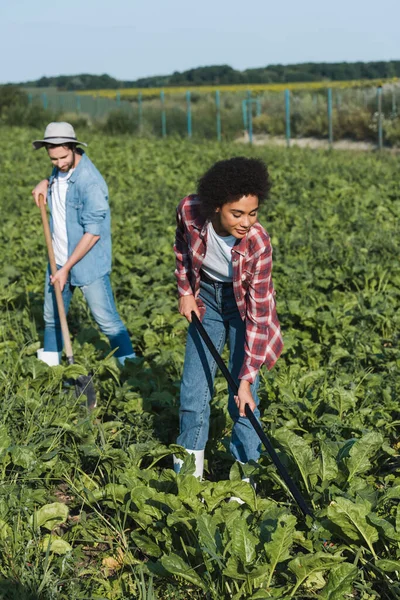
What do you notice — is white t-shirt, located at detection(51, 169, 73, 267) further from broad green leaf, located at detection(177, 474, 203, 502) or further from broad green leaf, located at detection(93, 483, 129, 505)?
broad green leaf, located at detection(177, 474, 203, 502)

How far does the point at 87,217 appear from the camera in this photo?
15.8 ft

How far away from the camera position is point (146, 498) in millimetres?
3205

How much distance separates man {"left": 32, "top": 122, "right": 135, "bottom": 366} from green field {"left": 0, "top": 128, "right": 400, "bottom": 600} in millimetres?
244

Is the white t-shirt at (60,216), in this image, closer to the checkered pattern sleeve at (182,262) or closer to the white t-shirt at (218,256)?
the checkered pattern sleeve at (182,262)

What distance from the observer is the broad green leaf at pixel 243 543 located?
8.88ft

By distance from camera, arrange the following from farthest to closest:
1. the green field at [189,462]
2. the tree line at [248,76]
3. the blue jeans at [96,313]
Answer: the tree line at [248,76] < the blue jeans at [96,313] < the green field at [189,462]

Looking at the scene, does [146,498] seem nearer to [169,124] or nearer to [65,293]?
[65,293]

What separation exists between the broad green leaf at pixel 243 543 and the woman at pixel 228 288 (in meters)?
A: 0.58

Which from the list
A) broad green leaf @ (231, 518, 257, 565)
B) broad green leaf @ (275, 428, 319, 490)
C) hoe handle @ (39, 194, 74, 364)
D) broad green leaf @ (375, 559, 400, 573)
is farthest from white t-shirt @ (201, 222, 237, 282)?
hoe handle @ (39, 194, 74, 364)

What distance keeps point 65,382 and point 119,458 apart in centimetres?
121

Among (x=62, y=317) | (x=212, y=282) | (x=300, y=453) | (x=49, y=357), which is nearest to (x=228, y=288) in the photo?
(x=212, y=282)

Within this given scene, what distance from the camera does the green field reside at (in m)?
2.88

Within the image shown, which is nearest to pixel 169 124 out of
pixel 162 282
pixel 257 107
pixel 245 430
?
pixel 257 107

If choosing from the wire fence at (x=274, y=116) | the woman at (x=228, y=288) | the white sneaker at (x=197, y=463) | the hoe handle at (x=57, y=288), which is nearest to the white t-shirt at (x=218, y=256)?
the woman at (x=228, y=288)
